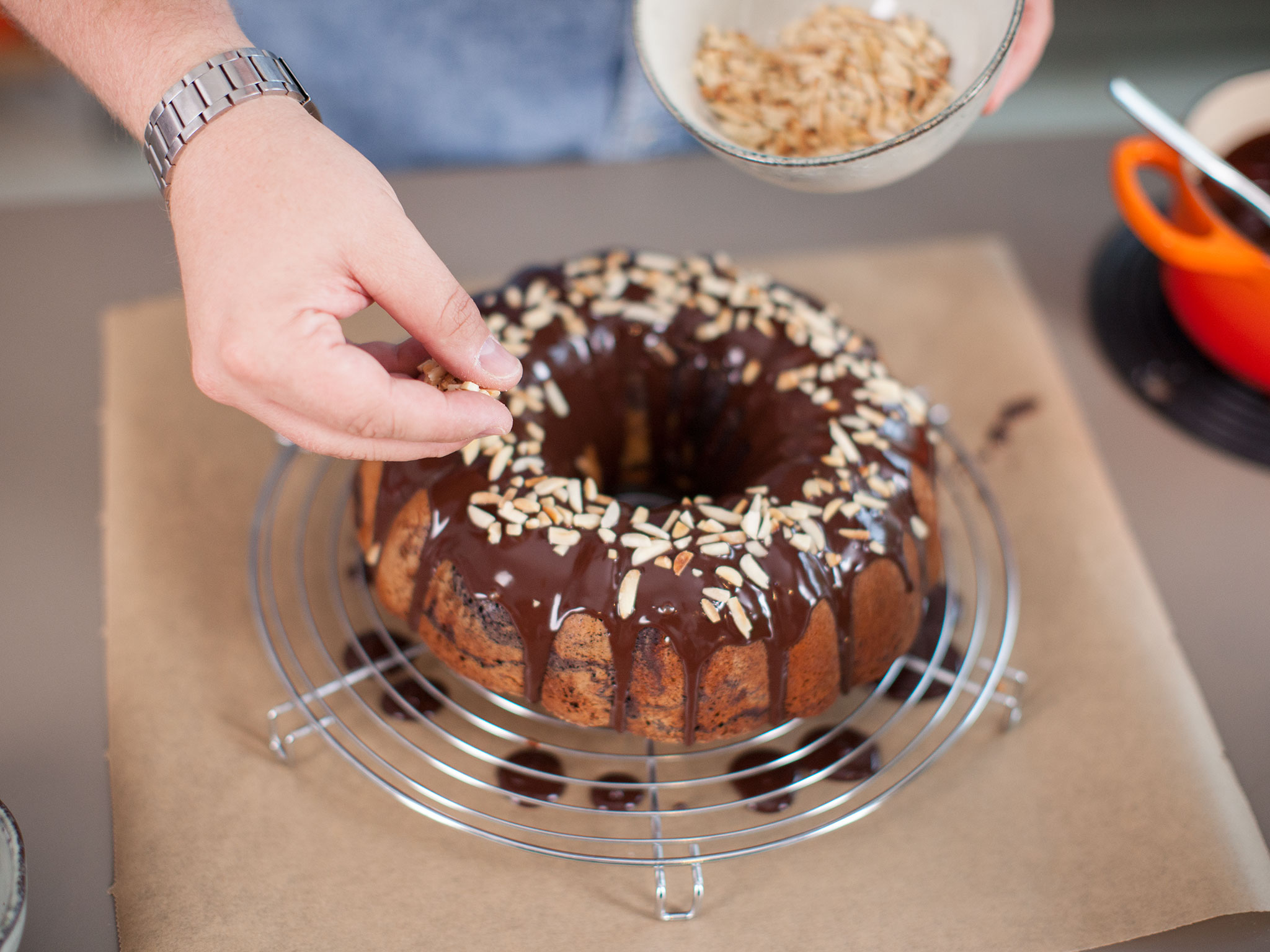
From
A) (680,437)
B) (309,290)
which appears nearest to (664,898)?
(680,437)

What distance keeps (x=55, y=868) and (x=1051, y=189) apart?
2275 millimetres

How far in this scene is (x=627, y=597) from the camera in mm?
1228

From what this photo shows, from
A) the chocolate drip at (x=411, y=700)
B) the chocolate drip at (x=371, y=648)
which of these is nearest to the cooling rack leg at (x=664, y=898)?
the chocolate drip at (x=411, y=700)

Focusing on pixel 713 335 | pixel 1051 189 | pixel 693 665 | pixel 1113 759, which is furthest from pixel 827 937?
pixel 1051 189

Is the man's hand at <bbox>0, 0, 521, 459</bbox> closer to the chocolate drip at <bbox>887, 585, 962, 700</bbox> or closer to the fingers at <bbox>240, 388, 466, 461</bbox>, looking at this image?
the fingers at <bbox>240, 388, 466, 461</bbox>

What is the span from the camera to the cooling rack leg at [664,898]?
49.3 inches

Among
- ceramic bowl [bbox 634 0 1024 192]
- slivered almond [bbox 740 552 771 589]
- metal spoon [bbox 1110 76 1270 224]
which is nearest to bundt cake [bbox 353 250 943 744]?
slivered almond [bbox 740 552 771 589]

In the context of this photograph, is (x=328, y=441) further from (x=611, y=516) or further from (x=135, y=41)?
(x=135, y=41)

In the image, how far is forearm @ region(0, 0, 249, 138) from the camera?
3.76ft

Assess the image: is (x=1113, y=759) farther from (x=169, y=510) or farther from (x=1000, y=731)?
(x=169, y=510)

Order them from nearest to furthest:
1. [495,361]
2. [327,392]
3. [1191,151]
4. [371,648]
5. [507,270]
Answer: [327,392], [495,361], [371,648], [1191,151], [507,270]

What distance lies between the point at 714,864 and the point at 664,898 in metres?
0.10

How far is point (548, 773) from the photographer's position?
1369 mm

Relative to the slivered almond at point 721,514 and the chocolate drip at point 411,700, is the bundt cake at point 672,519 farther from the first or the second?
the chocolate drip at point 411,700
